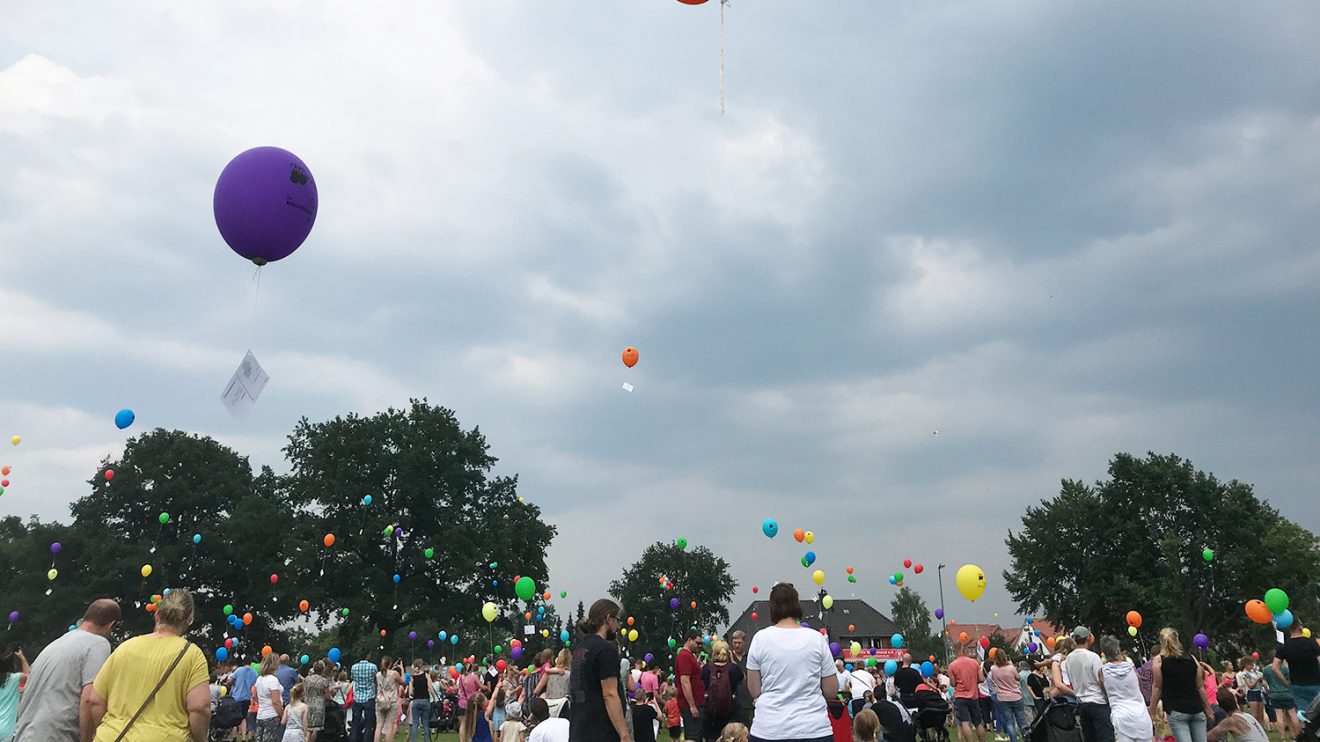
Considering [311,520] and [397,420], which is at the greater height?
[397,420]

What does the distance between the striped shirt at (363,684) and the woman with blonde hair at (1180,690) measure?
10.6 meters

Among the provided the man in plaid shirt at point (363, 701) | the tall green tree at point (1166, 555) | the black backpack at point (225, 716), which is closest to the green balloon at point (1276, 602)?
the man in plaid shirt at point (363, 701)

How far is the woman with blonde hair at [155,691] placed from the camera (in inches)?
174

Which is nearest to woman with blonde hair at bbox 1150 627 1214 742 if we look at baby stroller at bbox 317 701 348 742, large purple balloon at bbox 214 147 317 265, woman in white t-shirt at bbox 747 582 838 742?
woman in white t-shirt at bbox 747 582 838 742

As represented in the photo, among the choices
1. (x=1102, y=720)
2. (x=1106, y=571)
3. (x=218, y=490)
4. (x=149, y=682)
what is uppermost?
A: (x=218, y=490)

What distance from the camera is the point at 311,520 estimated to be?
3678 centimetres

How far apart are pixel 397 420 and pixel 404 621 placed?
342 inches

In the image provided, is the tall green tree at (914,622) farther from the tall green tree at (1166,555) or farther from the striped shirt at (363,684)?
the striped shirt at (363,684)

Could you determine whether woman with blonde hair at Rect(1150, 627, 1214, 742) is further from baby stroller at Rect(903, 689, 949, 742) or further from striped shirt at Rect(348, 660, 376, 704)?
striped shirt at Rect(348, 660, 376, 704)

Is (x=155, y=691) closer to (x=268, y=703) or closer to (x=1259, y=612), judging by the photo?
(x=268, y=703)

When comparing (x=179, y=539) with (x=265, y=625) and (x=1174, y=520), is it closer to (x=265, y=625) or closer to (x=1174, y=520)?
(x=265, y=625)

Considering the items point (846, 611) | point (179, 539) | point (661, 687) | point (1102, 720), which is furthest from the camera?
point (846, 611)

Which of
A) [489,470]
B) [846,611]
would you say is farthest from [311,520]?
[846,611]

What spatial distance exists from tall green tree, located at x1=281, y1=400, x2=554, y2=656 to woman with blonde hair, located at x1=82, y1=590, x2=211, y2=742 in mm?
30231
